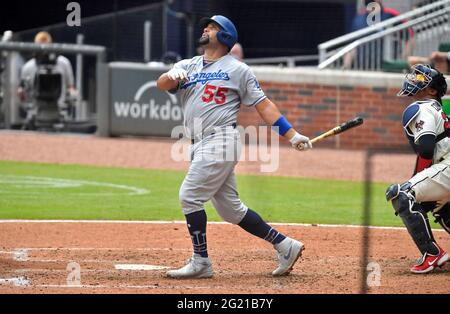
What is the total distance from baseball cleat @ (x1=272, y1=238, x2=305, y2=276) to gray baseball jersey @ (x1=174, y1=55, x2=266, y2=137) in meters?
1.00

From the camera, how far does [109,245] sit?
9.08 metres

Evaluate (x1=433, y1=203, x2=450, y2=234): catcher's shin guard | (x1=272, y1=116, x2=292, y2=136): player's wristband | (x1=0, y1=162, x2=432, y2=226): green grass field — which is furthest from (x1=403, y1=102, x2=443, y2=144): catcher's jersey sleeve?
(x1=0, y1=162, x2=432, y2=226): green grass field

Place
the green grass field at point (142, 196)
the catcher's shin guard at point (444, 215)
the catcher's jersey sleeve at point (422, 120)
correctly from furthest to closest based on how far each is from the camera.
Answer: the green grass field at point (142, 196) < the catcher's shin guard at point (444, 215) < the catcher's jersey sleeve at point (422, 120)

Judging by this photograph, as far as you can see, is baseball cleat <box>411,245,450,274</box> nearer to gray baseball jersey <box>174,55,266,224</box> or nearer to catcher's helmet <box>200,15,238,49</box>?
gray baseball jersey <box>174,55,266,224</box>

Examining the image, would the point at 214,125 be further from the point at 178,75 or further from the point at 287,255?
the point at 287,255

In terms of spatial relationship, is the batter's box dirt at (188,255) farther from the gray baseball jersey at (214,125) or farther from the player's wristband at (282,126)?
the player's wristband at (282,126)

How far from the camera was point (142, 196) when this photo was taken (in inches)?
484

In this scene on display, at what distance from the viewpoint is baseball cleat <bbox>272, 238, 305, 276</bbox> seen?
298 inches

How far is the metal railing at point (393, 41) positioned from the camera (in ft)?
56.8

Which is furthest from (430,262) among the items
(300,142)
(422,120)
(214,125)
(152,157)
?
(152,157)

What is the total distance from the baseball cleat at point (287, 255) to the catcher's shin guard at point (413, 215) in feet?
2.60

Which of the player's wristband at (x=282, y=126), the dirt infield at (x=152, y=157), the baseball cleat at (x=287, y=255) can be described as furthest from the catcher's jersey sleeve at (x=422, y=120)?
the dirt infield at (x=152, y=157)
